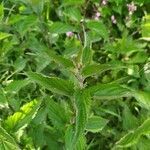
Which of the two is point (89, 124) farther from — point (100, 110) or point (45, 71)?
point (45, 71)

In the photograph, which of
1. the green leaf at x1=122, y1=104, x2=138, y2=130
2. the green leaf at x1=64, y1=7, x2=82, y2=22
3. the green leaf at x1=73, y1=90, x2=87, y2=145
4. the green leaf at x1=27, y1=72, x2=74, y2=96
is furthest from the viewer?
the green leaf at x1=64, y1=7, x2=82, y2=22

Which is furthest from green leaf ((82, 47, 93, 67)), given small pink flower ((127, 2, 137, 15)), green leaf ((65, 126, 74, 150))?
small pink flower ((127, 2, 137, 15))

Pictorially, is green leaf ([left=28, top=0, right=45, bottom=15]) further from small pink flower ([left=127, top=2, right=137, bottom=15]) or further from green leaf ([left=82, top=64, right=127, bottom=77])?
small pink flower ([left=127, top=2, right=137, bottom=15])

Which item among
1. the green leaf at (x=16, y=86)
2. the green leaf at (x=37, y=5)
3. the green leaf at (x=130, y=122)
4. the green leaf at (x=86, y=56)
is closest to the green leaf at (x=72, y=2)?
the green leaf at (x=37, y=5)

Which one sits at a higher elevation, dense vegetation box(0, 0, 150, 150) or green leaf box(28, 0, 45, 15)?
green leaf box(28, 0, 45, 15)

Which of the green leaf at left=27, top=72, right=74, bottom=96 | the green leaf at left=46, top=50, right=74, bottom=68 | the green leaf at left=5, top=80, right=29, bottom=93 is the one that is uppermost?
the green leaf at left=46, top=50, right=74, bottom=68

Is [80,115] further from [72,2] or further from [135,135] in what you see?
[72,2]

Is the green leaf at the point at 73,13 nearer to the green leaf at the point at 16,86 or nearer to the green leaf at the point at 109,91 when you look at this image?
the green leaf at the point at 16,86

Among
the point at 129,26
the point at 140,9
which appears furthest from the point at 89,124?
the point at 140,9
